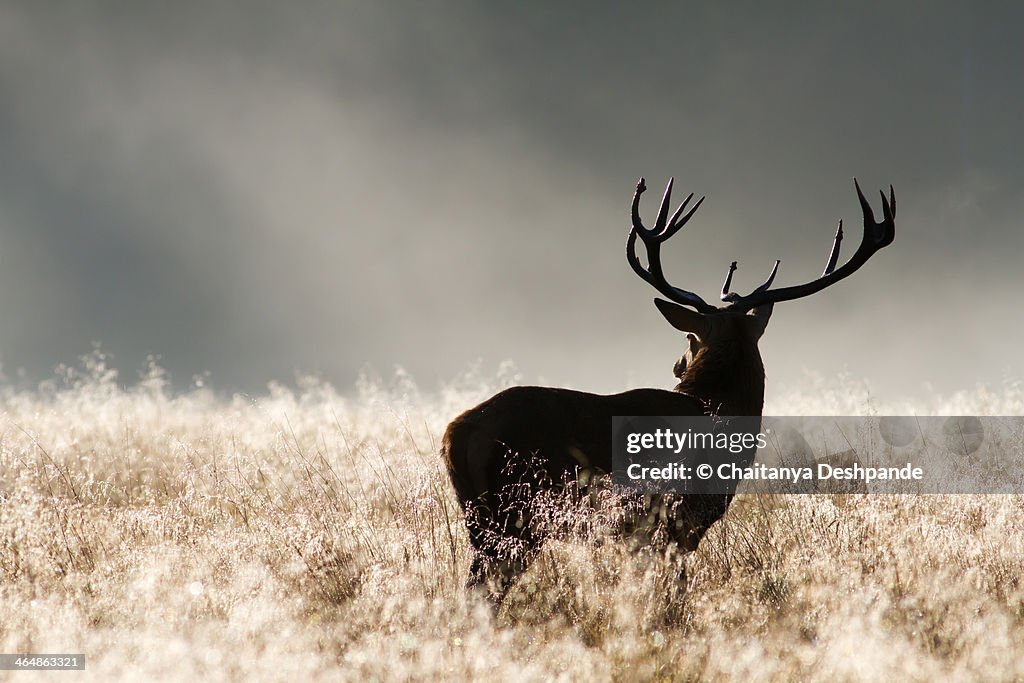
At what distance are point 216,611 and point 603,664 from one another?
1.82 meters

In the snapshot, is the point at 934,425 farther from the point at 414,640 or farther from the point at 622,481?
the point at 414,640

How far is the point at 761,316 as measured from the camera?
18.8 feet

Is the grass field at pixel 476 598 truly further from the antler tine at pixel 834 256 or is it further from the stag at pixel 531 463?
the antler tine at pixel 834 256

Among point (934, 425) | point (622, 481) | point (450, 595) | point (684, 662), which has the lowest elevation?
point (684, 662)

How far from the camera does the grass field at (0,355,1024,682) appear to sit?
11.4ft

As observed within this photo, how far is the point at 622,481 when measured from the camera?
4379 mm

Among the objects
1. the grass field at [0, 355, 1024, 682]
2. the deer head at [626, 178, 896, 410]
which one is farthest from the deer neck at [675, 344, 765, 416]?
the grass field at [0, 355, 1024, 682]

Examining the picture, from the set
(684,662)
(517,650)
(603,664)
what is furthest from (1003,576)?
(517,650)

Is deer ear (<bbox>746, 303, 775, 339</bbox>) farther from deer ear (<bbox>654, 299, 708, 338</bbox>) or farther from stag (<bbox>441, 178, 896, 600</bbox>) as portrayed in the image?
stag (<bbox>441, 178, 896, 600</bbox>)

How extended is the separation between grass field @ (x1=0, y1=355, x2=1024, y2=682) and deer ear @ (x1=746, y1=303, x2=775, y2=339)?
1.14 m

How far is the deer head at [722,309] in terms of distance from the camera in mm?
5387

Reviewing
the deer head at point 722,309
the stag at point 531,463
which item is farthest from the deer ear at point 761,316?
the stag at point 531,463

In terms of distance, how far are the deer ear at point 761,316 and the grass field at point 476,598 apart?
1138 millimetres

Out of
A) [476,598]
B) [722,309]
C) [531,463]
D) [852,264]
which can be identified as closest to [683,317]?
[722,309]
